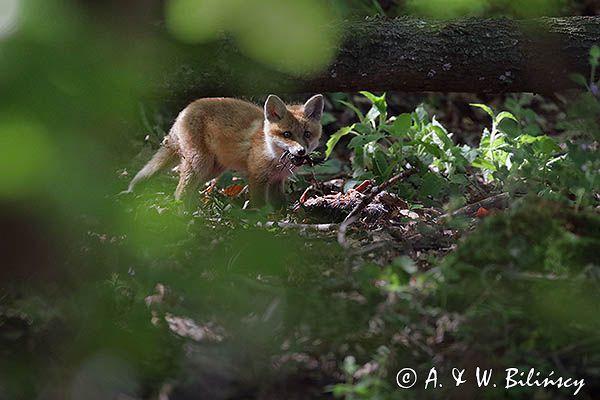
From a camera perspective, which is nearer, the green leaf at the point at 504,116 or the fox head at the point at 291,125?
the green leaf at the point at 504,116

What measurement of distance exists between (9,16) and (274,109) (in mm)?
4989

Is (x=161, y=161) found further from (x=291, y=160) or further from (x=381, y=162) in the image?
(x=381, y=162)

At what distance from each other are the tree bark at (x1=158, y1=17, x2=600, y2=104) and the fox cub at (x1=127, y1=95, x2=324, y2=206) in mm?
969

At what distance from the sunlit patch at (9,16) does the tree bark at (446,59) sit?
3784 millimetres

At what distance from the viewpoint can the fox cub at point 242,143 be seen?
19.7 ft

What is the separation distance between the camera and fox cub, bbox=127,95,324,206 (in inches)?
236

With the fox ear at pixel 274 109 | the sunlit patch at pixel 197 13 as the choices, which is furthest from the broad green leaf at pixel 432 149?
the sunlit patch at pixel 197 13

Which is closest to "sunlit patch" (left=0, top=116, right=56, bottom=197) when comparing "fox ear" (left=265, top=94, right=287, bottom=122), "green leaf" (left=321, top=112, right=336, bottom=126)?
"fox ear" (left=265, top=94, right=287, bottom=122)

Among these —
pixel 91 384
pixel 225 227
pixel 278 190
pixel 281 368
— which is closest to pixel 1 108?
pixel 91 384

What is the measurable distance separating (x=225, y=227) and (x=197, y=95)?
134 cm

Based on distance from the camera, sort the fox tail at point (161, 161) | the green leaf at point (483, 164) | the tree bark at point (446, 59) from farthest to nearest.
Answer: the fox tail at point (161, 161) < the green leaf at point (483, 164) < the tree bark at point (446, 59)

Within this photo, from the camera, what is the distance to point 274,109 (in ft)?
20.2

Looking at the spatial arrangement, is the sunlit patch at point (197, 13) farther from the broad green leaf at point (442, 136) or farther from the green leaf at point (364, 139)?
the broad green leaf at point (442, 136)

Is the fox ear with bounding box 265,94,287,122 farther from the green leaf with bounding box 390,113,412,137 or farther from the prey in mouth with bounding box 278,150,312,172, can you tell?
the green leaf with bounding box 390,113,412,137
